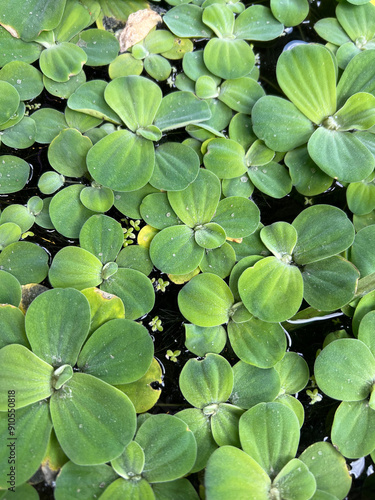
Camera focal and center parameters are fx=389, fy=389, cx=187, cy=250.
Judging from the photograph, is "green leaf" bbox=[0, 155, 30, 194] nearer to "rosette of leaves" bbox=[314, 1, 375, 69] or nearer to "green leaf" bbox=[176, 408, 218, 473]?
"green leaf" bbox=[176, 408, 218, 473]

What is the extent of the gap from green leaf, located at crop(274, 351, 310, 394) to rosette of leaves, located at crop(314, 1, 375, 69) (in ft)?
4.47

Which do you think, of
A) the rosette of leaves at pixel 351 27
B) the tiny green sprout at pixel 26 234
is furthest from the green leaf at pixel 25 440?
the rosette of leaves at pixel 351 27

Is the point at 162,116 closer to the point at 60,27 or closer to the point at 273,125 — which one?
the point at 273,125

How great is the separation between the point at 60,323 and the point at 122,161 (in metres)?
0.64

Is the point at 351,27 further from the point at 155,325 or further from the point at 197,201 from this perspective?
the point at 155,325

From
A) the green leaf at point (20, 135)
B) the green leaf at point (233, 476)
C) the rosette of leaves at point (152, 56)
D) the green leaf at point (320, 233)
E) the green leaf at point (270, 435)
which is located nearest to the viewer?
the green leaf at point (233, 476)

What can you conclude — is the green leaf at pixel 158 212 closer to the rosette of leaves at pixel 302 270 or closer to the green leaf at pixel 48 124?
the rosette of leaves at pixel 302 270

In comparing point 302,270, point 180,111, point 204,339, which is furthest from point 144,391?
point 180,111

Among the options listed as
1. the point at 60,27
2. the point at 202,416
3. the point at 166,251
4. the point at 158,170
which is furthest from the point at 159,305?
the point at 60,27

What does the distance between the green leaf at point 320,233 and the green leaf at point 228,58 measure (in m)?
0.70

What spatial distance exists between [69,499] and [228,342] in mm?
674

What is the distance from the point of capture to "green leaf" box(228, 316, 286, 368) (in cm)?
128

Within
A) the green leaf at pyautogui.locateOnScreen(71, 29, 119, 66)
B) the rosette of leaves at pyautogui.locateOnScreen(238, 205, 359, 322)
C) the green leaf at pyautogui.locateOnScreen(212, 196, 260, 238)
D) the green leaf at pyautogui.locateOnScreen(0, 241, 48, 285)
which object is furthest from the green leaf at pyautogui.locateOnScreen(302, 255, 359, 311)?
the green leaf at pyautogui.locateOnScreen(71, 29, 119, 66)

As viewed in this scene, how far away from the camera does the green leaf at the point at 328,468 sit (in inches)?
45.8
